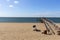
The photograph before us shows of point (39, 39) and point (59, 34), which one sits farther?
point (59, 34)

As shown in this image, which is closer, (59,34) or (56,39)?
(56,39)

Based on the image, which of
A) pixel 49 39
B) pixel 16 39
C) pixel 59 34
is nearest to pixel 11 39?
pixel 16 39

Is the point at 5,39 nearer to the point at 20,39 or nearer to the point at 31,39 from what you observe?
the point at 20,39

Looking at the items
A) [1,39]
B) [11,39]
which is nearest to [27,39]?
[11,39]

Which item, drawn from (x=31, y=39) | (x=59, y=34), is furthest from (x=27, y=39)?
(x=59, y=34)

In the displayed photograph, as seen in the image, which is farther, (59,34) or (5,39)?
(59,34)

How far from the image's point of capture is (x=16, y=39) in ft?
31.3

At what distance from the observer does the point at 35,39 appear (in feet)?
31.3

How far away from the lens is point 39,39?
949 centimetres

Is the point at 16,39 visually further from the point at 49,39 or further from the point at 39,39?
the point at 49,39

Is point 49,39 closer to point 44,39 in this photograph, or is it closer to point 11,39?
point 44,39

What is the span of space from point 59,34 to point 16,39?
397 cm

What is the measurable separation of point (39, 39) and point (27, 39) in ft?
2.72

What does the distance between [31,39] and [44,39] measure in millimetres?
899
